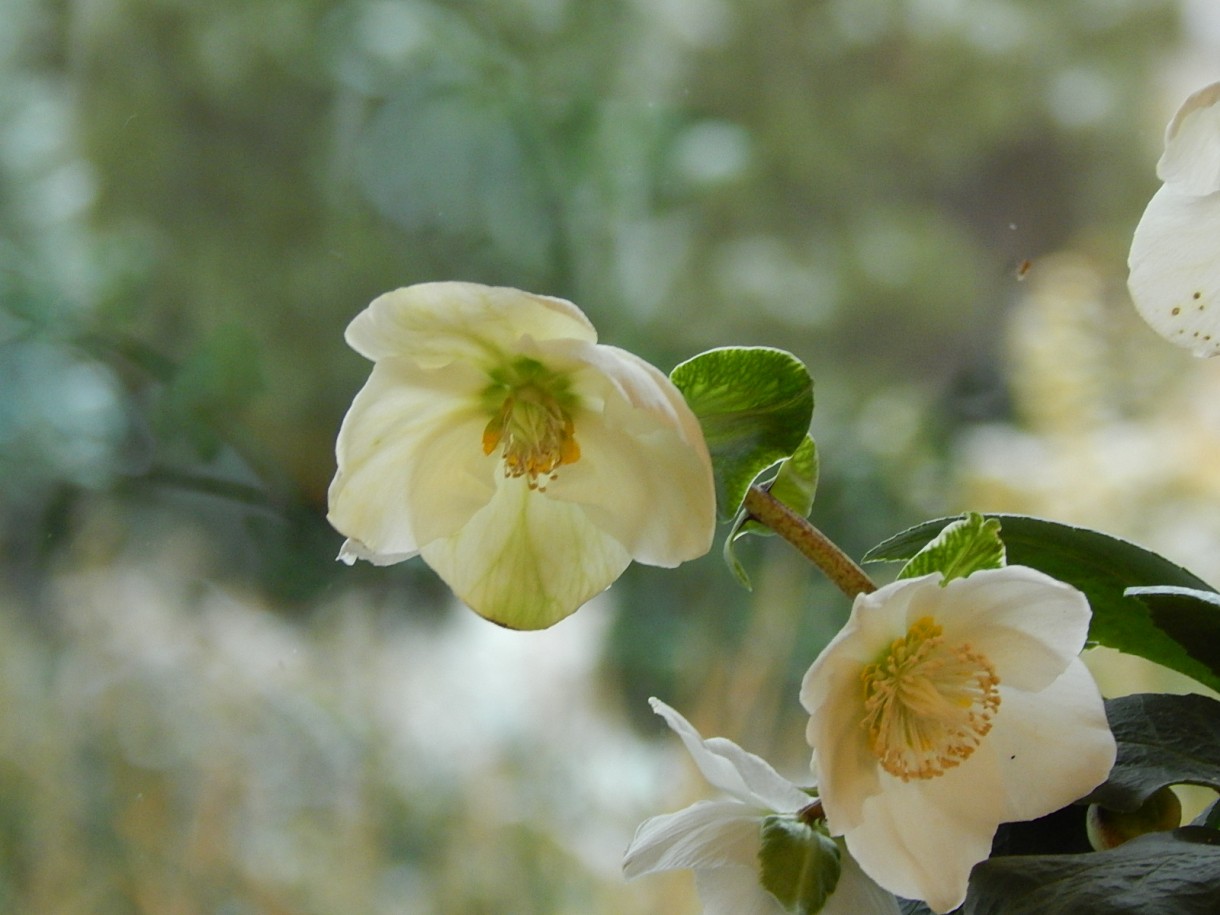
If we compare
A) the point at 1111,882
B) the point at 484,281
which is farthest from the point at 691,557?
the point at 484,281

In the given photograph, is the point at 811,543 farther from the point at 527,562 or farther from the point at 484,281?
the point at 484,281

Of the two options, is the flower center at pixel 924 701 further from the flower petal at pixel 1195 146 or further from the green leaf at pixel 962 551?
the flower petal at pixel 1195 146

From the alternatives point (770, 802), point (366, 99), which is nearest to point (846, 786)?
point (770, 802)

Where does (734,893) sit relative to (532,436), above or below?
below

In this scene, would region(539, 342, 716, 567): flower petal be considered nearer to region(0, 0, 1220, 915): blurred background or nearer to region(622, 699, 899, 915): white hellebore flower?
region(622, 699, 899, 915): white hellebore flower

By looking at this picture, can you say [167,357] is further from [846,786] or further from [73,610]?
[846,786]

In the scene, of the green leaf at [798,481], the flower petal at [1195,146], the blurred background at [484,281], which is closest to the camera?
the flower petal at [1195,146]

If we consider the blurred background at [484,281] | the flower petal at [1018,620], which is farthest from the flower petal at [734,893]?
the blurred background at [484,281]
